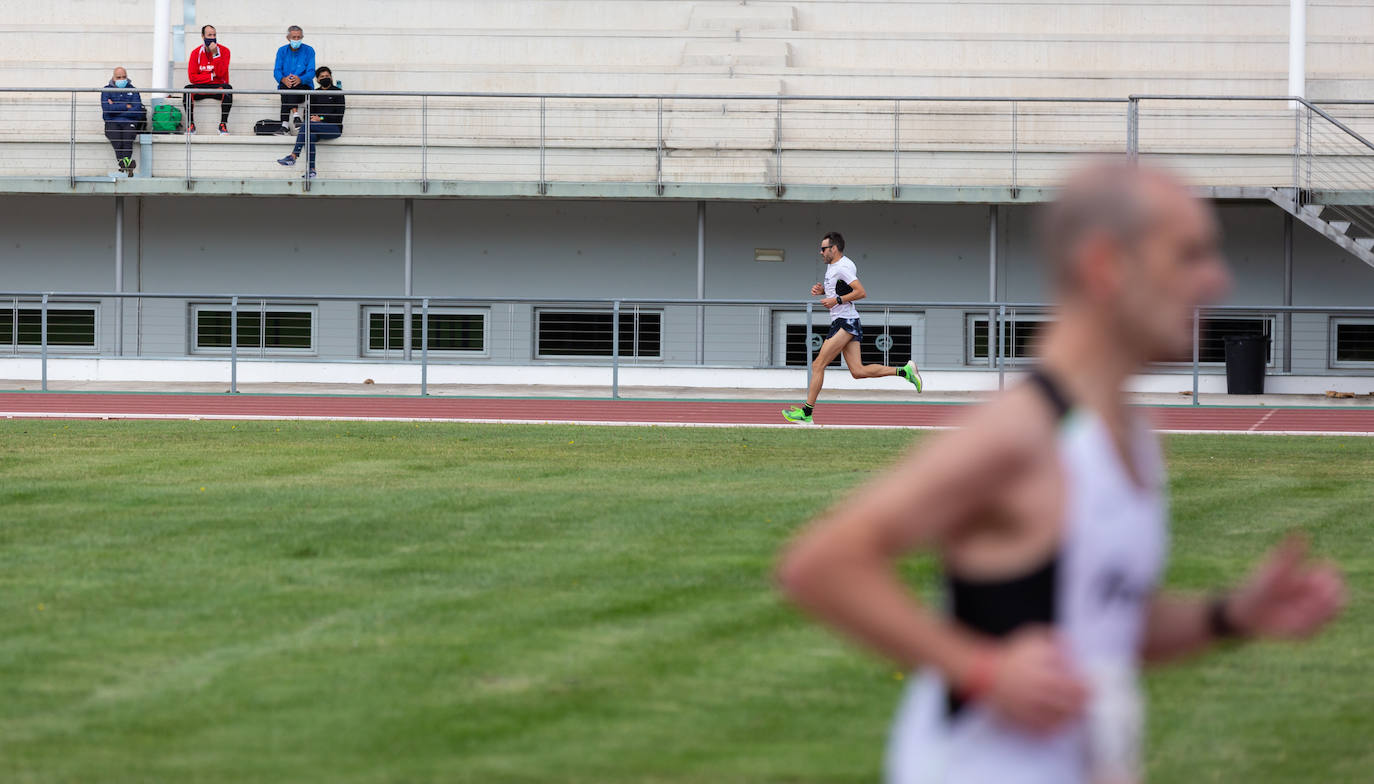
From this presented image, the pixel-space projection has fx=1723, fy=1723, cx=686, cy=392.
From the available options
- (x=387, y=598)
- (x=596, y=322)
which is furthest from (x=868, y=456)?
(x=596, y=322)

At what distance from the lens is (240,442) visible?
49.2 feet

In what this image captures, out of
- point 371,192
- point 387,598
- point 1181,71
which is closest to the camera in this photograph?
point 387,598

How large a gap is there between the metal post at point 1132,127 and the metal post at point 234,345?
13.2 meters

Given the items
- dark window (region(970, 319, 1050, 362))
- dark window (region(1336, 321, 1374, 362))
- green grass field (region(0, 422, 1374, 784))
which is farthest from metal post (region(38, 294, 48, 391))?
dark window (region(1336, 321, 1374, 362))

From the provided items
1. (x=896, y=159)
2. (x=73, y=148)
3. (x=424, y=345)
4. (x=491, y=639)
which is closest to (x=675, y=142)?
(x=896, y=159)

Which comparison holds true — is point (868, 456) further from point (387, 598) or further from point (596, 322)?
point (596, 322)

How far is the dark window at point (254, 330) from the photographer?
22797 millimetres

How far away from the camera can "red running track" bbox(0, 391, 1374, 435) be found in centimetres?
1906

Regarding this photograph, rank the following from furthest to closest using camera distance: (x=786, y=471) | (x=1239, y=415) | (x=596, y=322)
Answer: (x=596, y=322) → (x=1239, y=415) → (x=786, y=471)

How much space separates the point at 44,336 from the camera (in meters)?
22.1

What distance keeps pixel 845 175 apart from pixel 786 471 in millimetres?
14844

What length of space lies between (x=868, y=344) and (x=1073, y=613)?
21199 millimetres

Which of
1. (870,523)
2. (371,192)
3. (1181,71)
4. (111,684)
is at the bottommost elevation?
(111,684)

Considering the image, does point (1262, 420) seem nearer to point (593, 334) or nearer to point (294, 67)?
point (593, 334)
